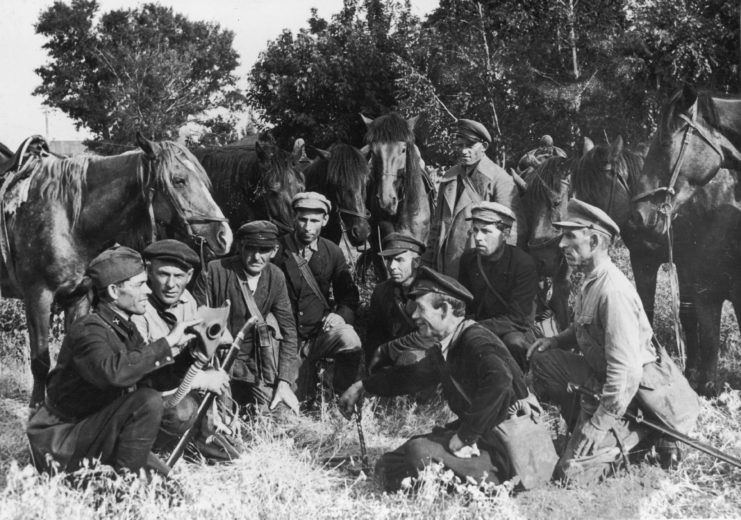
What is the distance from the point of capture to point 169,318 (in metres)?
4.98

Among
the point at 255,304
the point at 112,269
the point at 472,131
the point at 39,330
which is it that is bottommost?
the point at 39,330

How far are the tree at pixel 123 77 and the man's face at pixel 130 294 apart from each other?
60.8ft

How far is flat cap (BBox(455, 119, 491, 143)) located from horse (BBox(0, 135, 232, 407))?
2202mm

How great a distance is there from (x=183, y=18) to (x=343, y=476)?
80.0ft

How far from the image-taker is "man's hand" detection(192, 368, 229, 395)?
4.30 metres

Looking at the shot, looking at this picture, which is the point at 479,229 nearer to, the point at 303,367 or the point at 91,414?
the point at 303,367

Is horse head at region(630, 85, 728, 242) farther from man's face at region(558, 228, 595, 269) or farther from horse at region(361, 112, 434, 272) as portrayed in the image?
horse at region(361, 112, 434, 272)

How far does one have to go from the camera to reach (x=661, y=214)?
570cm

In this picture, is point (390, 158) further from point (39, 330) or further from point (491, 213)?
point (39, 330)

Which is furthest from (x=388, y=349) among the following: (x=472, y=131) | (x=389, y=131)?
(x=389, y=131)

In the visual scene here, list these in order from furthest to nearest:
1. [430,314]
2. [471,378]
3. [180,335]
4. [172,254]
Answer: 1. [172,254]
2. [430,314]
3. [471,378]
4. [180,335]

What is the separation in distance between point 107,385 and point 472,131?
12.9 ft

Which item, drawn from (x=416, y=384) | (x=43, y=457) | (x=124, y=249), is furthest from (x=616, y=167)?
(x=43, y=457)

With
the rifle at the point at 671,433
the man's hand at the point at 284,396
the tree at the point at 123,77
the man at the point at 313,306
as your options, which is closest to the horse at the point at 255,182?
the man at the point at 313,306
